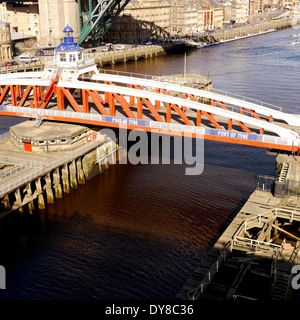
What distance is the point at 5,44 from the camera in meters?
124

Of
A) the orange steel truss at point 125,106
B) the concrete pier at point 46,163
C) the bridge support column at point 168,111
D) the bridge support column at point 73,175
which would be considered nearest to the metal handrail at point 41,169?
the concrete pier at point 46,163

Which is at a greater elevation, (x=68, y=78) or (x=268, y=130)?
(x=68, y=78)

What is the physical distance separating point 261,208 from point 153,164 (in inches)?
838

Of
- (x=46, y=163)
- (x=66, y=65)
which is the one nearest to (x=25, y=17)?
(x=66, y=65)

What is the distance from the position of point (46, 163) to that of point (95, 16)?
96.1 m

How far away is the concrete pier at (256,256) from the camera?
3231 cm

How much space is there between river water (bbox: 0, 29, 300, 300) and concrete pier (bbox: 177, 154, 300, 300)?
184 inches

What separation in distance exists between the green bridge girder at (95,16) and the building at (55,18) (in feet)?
6.92

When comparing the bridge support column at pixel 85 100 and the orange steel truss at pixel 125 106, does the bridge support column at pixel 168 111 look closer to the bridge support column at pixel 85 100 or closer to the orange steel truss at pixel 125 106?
the orange steel truss at pixel 125 106

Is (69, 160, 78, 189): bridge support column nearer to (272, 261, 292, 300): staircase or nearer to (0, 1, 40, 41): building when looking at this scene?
(272, 261, 292, 300): staircase

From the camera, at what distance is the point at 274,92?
98.5 m

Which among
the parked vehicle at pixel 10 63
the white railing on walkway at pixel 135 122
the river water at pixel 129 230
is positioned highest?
the parked vehicle at pixel 10 63
